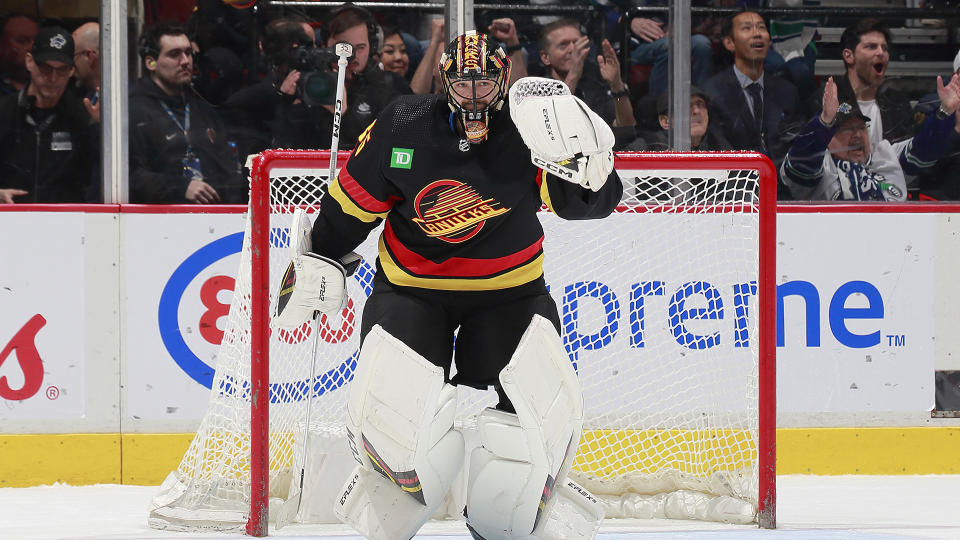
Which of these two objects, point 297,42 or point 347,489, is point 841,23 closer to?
point 297,42

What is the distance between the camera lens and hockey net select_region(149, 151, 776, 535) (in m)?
3.19

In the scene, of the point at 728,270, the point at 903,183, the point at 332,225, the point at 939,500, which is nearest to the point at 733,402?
the point at 728,270

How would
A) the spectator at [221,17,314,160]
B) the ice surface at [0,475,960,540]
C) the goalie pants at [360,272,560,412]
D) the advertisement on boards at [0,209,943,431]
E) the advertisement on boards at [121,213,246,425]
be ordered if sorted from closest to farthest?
the goalie pants at [360,272,560,412], the ice surface at [0,475,960,540], the advertisement on boards at [0,209,943,431], the advertisement on boards at [121,213,246,425], the spectator at [221,17,314,160]

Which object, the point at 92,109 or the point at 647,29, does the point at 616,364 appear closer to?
the point at 647,29

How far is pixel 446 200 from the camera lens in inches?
95.8

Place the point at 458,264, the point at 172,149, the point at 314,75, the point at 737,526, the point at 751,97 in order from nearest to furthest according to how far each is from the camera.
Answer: the point at 458,264 → the point at 737,526 → the point at 172,149 → the point at 314,75 → the point at 751,97

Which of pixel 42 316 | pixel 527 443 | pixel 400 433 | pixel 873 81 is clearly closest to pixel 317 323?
pixel 400 433

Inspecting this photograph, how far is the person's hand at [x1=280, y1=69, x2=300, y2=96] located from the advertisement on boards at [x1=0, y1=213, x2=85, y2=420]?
0.81 meters

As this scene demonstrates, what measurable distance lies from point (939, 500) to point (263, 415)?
83.6 inches

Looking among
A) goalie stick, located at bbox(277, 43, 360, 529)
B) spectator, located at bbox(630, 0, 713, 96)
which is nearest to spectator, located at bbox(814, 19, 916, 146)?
spectator, located at bbox(630, 0, 713, 96)

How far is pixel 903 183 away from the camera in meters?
4.26

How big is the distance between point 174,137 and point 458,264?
1.89 m

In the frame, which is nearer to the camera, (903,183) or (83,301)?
(83,301)

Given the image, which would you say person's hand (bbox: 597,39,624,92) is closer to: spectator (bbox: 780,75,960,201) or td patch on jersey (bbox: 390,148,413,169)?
spectator (bbox: 780,75,960,201)
